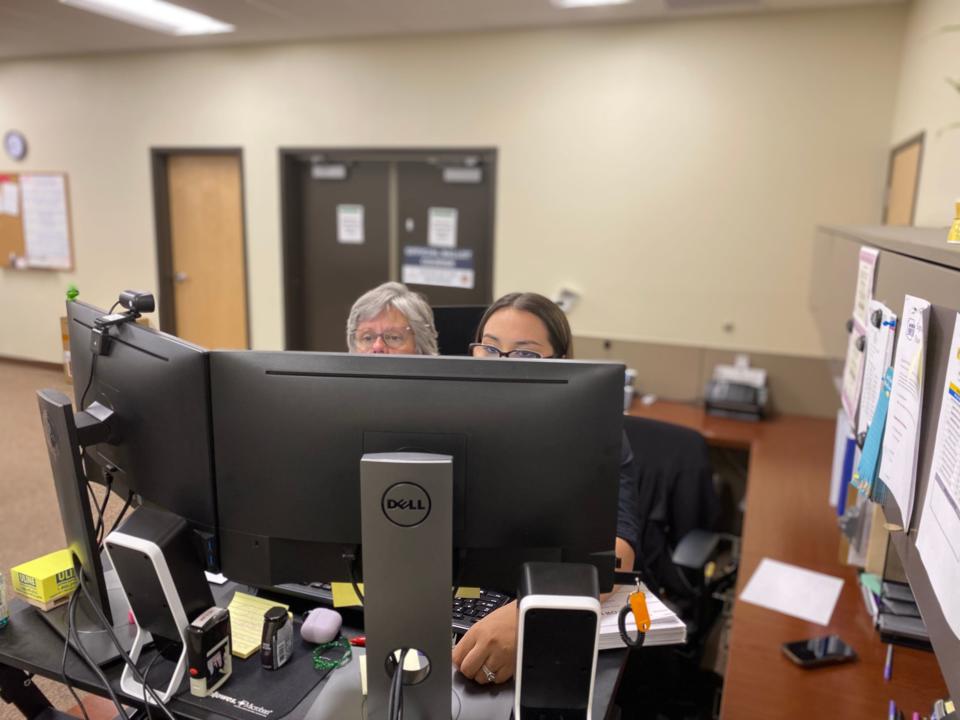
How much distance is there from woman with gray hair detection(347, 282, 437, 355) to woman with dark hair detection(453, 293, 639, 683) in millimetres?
290

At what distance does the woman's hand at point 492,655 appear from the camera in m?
1.11

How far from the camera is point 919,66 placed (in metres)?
2.71

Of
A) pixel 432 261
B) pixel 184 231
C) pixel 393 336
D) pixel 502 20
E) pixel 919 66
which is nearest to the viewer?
pixel 393 336

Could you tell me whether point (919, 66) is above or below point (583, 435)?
above

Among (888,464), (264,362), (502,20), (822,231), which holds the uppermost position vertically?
(502,20)

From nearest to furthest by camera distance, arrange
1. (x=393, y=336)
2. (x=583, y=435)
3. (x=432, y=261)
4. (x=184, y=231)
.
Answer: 1. (x=583, y=435)
2. (x=393, y=336)
3. (x=432, y=261)
4. (x=184, y=231)

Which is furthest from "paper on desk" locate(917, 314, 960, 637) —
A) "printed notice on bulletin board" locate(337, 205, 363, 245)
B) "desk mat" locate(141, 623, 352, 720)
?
"printed notice on bulletin board" locate(337, 205, 363, 245)

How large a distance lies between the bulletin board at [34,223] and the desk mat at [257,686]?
48.7 inches

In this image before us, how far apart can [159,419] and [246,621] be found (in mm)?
433

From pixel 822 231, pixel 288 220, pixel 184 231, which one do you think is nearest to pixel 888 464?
pixel 822 231

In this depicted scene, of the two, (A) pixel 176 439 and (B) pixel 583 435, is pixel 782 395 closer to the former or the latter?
(B) pixel 583 435

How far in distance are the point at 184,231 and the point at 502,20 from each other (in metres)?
2.53

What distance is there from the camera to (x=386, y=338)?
1.98 meters

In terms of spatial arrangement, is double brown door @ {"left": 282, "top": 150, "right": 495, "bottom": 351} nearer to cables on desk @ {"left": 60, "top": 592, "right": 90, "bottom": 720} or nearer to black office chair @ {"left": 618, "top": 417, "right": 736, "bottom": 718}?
black office chair @ {"left": 618, "top": 417, "right": 736, "bottom": 718}
